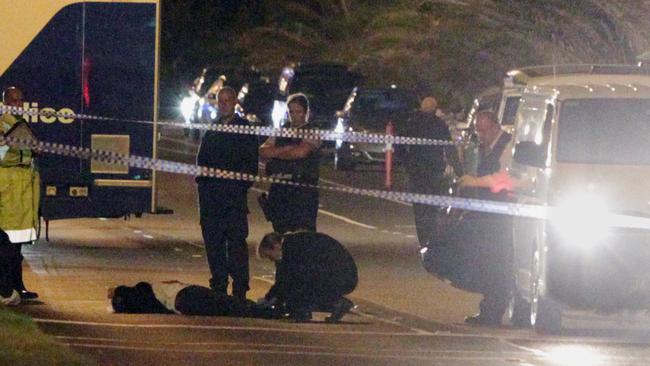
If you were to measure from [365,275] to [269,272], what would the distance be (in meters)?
1.01

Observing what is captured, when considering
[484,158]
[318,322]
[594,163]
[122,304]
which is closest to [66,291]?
[122,304]

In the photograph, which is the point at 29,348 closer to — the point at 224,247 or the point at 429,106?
the point at 224,247

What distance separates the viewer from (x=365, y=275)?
17.2m

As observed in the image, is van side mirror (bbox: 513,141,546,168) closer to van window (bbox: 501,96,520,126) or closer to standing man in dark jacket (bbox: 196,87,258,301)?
standing man in dark jacket (bbox: 196,87,258,301)

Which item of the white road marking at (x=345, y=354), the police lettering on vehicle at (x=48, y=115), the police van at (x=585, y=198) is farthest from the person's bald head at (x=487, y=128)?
the police lettering on vehicle at (x=48, y=115)

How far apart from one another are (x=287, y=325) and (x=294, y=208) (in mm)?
1693

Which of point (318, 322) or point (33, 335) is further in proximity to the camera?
point (318, 322)

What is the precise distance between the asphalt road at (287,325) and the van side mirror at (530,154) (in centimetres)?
128

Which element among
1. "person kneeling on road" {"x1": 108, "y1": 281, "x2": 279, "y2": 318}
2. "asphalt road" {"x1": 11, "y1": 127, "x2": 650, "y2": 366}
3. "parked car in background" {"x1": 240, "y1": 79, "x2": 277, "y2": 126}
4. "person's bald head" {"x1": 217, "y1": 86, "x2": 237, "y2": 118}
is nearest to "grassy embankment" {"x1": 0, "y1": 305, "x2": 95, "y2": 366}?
"asphalt road" {"x1": 11, "y1": 127, "x2": 650, "y2": 366}

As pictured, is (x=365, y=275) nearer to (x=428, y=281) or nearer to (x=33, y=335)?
(x=428, y=281)

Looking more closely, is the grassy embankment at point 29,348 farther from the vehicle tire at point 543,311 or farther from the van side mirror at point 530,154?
the van side mirror at point 530,154

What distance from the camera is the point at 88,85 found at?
58.2 feet

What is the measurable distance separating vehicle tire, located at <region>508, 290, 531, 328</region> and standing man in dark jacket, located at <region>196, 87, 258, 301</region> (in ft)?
7.50

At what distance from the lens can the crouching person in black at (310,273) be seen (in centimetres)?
1316
